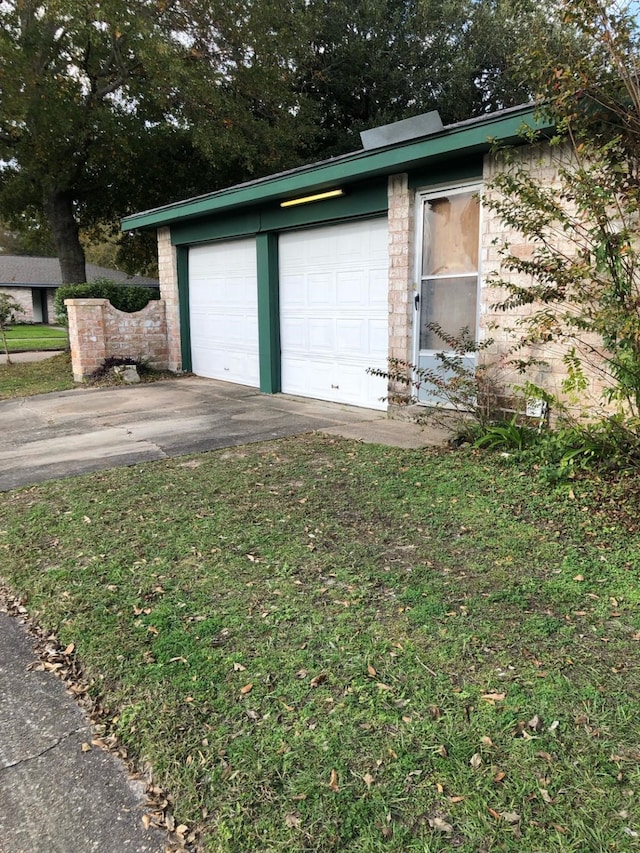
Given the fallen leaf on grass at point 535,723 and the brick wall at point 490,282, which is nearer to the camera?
the fallen leaf on grass at point 535,723

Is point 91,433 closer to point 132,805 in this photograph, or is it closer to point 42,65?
point 132,805

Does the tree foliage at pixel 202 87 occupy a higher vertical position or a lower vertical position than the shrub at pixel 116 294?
higher

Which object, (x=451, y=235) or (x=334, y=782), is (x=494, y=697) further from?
(x=451, y=235)

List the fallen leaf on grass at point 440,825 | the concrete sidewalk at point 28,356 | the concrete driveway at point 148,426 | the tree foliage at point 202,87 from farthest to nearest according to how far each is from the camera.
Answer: the concrete sidewalk at point 28,356 < the tree foliage at point 202,87 < the concrete driveway at point 148,426 < the fallen leaf on grass at point 440,825

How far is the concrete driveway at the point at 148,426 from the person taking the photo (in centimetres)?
582

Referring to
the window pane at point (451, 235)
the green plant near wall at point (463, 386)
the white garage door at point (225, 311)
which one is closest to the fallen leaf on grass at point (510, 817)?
the green plant near wall at point (463, 386)

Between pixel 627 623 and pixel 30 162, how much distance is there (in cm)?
1686

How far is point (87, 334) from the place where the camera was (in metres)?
10.8

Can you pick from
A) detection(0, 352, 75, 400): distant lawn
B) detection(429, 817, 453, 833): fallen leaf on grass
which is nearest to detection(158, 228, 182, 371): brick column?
detection(0, 352, 75, 400): distant lawn

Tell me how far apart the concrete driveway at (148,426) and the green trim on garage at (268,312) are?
0.35 m

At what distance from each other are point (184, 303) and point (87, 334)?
1.81 meters

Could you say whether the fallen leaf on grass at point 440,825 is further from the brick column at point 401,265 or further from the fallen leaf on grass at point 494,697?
the brick column at point 401,265

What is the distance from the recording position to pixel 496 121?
5.27m

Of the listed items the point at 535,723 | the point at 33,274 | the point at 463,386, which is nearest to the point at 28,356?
the point at 463,386
